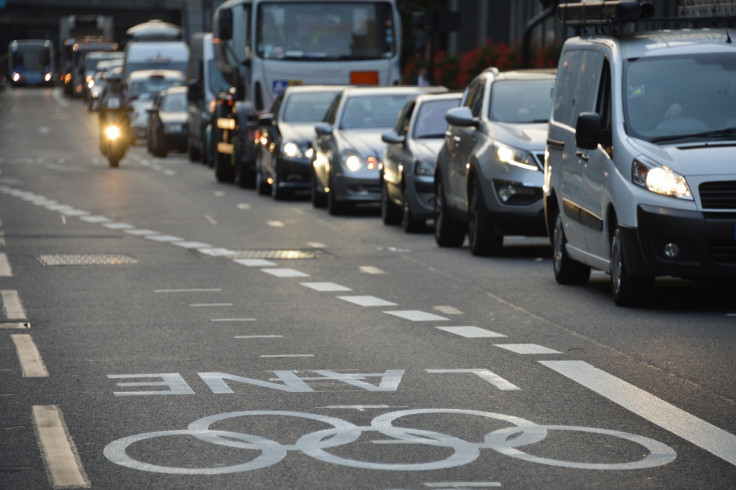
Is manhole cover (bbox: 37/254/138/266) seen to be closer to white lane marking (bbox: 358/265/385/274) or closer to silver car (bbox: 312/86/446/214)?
white lane marking (bbox: 358/265/385/274)

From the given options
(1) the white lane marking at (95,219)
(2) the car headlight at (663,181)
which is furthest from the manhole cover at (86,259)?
(2) the car headlight at (663,181)

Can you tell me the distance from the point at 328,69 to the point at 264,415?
23465 mm

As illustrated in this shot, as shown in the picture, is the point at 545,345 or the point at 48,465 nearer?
the point at 48,465

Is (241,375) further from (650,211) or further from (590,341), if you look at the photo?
(650,211)

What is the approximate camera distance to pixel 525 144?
16.3 meters

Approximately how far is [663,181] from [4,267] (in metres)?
6.24

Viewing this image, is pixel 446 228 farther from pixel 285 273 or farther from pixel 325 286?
pixel 325 286

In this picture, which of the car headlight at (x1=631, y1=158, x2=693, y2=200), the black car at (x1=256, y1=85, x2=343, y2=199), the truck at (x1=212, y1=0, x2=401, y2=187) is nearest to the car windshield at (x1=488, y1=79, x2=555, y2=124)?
the car headlight at (x1=631, y1=158, x2=693, y2=200)

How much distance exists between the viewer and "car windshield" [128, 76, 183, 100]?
172 ft

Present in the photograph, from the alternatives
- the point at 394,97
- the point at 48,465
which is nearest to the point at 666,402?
the point at 48,465

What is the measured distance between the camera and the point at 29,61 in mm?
119062

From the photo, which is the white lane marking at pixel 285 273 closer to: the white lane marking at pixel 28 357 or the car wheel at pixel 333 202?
the white lane marking at pixel 28 357

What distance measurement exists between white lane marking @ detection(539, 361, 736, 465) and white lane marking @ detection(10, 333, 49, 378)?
2.61 meters

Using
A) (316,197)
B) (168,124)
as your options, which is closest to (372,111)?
(316,197)
